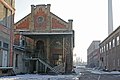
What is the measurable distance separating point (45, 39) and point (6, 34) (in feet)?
50.1

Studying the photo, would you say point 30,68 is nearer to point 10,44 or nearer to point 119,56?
point 10,44

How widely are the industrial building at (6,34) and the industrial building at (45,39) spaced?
32.3ft

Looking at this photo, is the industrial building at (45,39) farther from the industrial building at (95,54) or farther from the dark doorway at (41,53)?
Result: the industrial building at (95,54)

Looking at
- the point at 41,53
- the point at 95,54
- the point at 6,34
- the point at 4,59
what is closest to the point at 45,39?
the point at 41,53

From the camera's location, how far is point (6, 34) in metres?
26.2

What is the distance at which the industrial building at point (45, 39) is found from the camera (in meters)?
38.6

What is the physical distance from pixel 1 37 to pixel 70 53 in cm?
1825

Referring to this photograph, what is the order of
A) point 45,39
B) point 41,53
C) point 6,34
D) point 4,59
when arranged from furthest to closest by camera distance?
point 45,39 < point 41,53 < point 6,34 < point 4,59

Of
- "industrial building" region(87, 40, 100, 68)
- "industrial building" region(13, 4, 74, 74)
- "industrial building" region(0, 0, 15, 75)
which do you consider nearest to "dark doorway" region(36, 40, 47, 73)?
"industrial building" region(13, 4, 74, 74)

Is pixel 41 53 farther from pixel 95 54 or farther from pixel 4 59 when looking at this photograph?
pixel 95 54

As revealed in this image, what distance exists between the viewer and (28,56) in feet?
127

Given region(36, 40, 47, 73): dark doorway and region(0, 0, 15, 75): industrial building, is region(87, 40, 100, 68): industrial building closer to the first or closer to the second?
region(36, 40, 47, 73): dark doorway

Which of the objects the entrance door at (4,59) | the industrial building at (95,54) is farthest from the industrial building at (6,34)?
the industrial building at (95,54)

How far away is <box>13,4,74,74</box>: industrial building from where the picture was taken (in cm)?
3859
